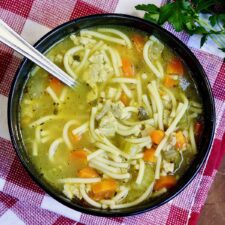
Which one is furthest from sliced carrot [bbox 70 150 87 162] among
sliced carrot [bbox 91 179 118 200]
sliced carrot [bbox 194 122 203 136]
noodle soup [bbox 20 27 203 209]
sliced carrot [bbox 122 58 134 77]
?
sliced carrot [bbox 194 122 203 136]

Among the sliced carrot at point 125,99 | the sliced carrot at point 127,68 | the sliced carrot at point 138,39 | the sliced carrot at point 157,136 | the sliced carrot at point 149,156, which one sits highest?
the sliced carrot at point 138,39

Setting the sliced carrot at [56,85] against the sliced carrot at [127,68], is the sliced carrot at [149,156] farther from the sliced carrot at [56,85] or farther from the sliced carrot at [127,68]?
the sliced carrot at [56,85]

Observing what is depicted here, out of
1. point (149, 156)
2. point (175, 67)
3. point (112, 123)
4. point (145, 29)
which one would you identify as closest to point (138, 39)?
point (145, 29)

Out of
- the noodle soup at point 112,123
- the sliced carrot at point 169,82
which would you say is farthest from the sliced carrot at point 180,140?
the sliced carrot at point 169,82

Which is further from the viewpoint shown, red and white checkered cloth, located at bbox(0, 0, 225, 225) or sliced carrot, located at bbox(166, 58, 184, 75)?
red and white checkered cloth, located at bbox(0, 0, 225, 225)

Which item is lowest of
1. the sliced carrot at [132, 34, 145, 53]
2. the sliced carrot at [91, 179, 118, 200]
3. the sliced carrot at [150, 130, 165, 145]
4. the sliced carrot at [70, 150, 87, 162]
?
the sliced carrot at [91, 179, 118, 200]

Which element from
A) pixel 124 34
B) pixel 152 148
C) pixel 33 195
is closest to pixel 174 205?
pixel 152 148

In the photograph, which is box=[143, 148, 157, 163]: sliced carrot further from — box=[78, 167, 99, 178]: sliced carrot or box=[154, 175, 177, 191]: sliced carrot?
box=[78, 167, 99, 178]: sliced carrot
